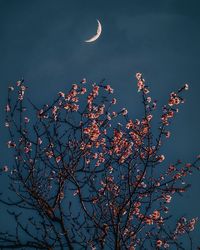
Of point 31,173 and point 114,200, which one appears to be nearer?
point 31,173

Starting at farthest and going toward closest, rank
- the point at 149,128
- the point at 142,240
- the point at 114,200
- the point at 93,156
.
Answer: the point at 93,156 < the point at 142,240 < the point at 114,200 < the point at 149,128

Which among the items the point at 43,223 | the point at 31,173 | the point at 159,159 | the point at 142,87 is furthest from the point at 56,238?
the point at 142,87

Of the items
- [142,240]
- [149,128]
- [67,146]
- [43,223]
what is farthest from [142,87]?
[142,240]

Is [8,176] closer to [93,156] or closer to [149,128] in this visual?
[93,156]

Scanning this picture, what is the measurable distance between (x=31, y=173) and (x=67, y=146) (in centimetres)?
121

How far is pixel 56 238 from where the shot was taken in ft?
25.4

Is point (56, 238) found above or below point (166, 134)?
below

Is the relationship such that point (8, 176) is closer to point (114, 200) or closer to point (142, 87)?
point (114, 200)

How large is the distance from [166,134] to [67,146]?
2.69 metres

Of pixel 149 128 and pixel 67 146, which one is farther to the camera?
pixel 67 146

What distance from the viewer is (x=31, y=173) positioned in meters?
8.52

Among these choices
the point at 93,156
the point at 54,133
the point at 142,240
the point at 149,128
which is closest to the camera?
the point at 149,128

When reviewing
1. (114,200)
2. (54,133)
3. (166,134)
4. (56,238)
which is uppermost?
(54,133)

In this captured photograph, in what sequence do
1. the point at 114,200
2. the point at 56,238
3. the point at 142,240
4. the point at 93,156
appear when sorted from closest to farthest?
1. the point at 56,238
2. the point at 114,200
3. the point at 142,240
4. the point at 93,156
